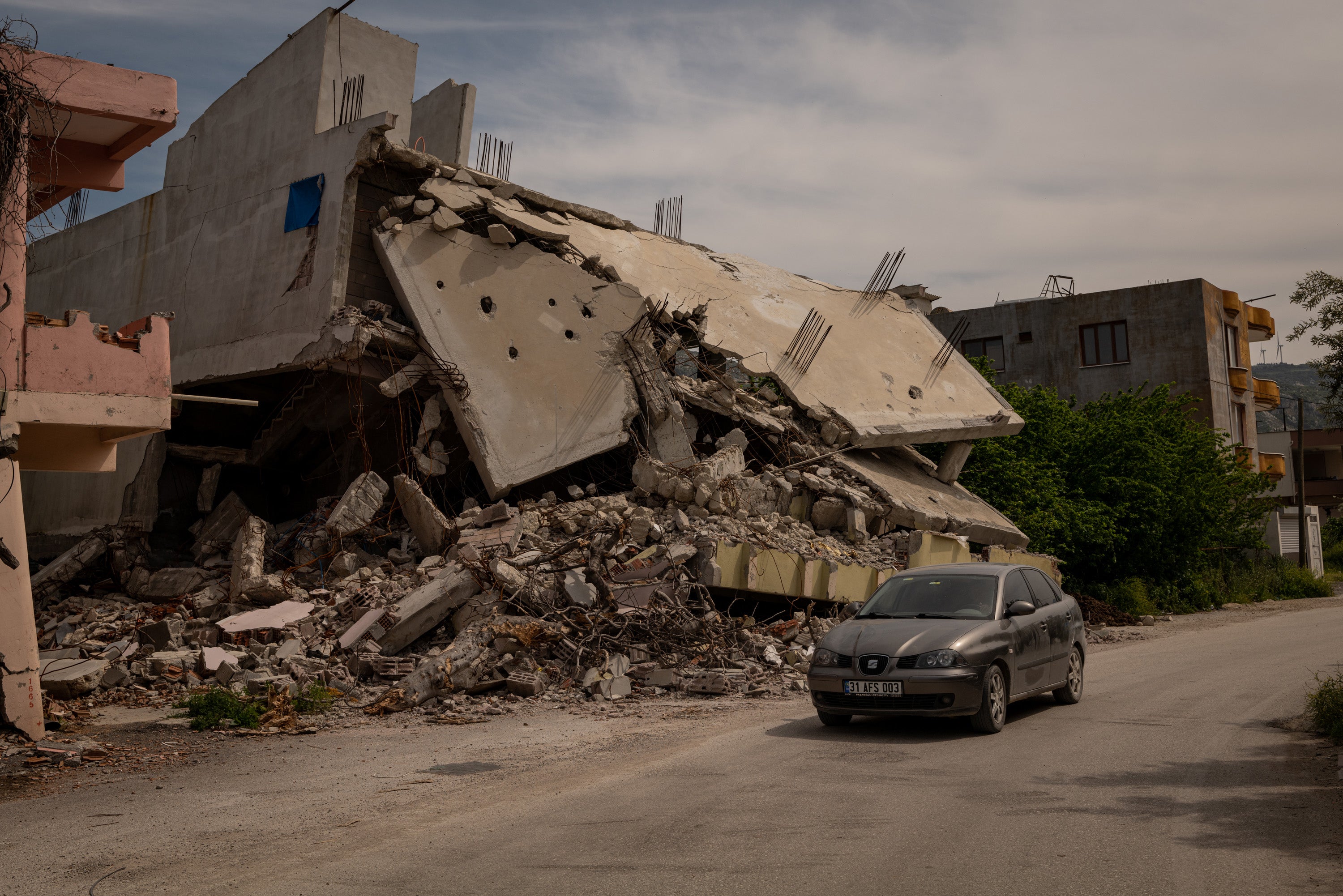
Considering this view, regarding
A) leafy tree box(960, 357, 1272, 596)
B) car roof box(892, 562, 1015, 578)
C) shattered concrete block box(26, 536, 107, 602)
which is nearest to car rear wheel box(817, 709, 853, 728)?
car roof box(892, 562, 1015, 578)

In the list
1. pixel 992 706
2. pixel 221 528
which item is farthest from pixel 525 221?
pixel 992 706

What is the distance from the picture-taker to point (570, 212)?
18.9m

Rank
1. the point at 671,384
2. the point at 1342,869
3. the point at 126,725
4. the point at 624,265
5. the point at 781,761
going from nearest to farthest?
the point at 1342,869
the point at 781,761
the point at 126,725
the point at 671,384
the point at 624,265

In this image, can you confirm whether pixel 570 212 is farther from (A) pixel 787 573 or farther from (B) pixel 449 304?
(A) pixel 787 573

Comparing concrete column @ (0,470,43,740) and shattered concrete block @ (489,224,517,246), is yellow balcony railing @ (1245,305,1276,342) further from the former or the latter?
concrete column @ (0,470,43,740)

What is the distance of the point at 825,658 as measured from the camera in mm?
8297

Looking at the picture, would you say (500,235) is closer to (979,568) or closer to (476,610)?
(476,610)

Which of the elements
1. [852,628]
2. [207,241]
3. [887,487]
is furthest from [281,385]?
[852,628]

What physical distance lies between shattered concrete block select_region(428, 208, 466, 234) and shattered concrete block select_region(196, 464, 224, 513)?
20.5 feet

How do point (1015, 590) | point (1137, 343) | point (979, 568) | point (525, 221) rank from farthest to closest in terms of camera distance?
point (1137, 343)
point (525, 221)
point (979, 568)
point (1015, 590)

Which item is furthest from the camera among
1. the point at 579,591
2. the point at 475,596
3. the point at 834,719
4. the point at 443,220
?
the point at 443,220

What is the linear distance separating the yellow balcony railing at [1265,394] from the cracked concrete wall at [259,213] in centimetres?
3538

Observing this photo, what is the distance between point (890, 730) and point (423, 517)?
8.20 meters

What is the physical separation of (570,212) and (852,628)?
12.3 meters
